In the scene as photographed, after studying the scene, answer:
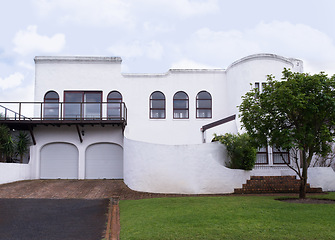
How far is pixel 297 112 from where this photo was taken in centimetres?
1257

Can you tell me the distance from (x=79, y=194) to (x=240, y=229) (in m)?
9.31

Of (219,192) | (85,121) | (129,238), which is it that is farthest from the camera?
(85,121)

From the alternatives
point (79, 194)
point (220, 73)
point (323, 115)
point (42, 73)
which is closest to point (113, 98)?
point (42, 73)

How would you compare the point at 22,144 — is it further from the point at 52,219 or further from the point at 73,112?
the point at 52,219

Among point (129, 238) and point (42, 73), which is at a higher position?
point (42, 73)

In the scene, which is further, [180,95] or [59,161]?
[180,95]

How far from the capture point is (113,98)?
22.4m

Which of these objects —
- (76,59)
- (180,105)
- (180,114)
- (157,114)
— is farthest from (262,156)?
(76,59)

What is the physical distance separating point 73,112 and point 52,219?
11.6m

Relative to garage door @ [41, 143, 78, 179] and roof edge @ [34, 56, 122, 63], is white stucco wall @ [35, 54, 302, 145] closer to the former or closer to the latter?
roof edge @ [34, 56, 122, 63]

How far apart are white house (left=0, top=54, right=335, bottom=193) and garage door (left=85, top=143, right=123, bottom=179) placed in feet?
0.19

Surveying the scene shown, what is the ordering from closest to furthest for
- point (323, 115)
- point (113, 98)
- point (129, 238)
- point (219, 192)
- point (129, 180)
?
point (129, 238)
point (323, 115)
point (219, 192)
point (129, 180)
point (113, 98)

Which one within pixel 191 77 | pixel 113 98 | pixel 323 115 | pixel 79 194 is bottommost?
pixel 79 194

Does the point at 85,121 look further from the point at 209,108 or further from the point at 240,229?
the point at 240,229
